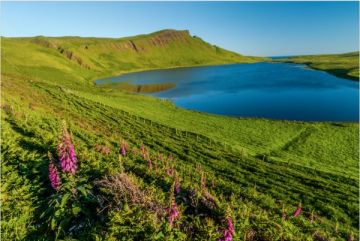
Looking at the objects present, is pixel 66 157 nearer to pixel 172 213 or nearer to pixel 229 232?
pixel 172 213

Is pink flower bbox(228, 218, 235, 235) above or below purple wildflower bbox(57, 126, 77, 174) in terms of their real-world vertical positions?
below

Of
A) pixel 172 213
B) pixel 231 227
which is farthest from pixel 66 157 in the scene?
pixel 231 227

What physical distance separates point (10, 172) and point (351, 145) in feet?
187

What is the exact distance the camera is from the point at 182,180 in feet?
63.7

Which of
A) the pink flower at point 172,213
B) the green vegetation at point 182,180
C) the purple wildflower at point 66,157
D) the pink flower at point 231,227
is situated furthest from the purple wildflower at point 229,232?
the purple wildflower at point 66,157

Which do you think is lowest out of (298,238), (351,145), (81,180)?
(351,145)

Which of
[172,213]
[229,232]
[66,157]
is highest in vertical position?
[66,157]

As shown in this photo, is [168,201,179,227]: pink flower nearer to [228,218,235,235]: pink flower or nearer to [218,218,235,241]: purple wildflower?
[218,218,235,241]: purple wildflower

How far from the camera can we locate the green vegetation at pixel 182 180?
438 inches

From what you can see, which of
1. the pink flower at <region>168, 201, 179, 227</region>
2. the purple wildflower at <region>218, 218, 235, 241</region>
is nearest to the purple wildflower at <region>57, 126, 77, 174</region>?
the pink flower at <region>168, 201, 179, 227</region>

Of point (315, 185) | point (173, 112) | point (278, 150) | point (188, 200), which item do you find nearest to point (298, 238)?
point (188, 200)

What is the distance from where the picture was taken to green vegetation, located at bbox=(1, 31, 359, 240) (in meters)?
11.1

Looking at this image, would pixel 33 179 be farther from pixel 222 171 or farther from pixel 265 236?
pixel 222 171

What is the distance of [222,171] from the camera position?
34.8 meters
